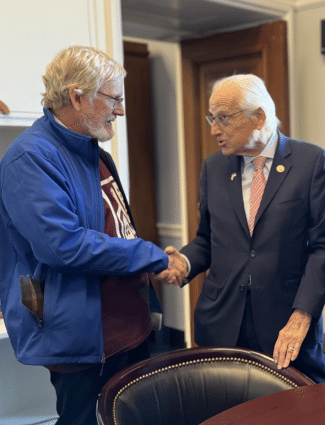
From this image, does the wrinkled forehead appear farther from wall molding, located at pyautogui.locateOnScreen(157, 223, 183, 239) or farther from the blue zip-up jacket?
wall molding, located at pyautogui.locateOnScreen(157, 223, 183, 239)

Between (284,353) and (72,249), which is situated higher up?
(72,249)

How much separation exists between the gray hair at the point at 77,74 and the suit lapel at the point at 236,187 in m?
0.62

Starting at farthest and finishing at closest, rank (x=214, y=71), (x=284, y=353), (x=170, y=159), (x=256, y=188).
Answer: (x=170, y=159), (x=214, y=71), (x=256, y=188), (x=284, y=353)

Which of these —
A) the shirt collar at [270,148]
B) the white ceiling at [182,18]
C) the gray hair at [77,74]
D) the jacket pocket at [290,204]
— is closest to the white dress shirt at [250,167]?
the shirt collar at [270,148]

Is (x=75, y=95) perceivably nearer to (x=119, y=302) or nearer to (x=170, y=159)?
(x=119, y=302)

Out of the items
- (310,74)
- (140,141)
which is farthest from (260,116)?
(140,141)

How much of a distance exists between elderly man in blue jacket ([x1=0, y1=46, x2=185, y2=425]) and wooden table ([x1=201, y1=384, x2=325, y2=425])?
19.6 inches

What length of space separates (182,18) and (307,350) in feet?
7.65

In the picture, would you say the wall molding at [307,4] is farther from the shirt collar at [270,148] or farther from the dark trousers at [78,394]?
the dark trousers at [78,394]

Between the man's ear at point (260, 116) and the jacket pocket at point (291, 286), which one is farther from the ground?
the man's ear at point (260, 116)

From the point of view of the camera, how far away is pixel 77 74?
160 centimetres

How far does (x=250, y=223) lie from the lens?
1958 millimetres

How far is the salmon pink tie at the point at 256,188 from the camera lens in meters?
1.96

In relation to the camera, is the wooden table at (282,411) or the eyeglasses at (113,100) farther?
the eyeglasses at (113,100)
